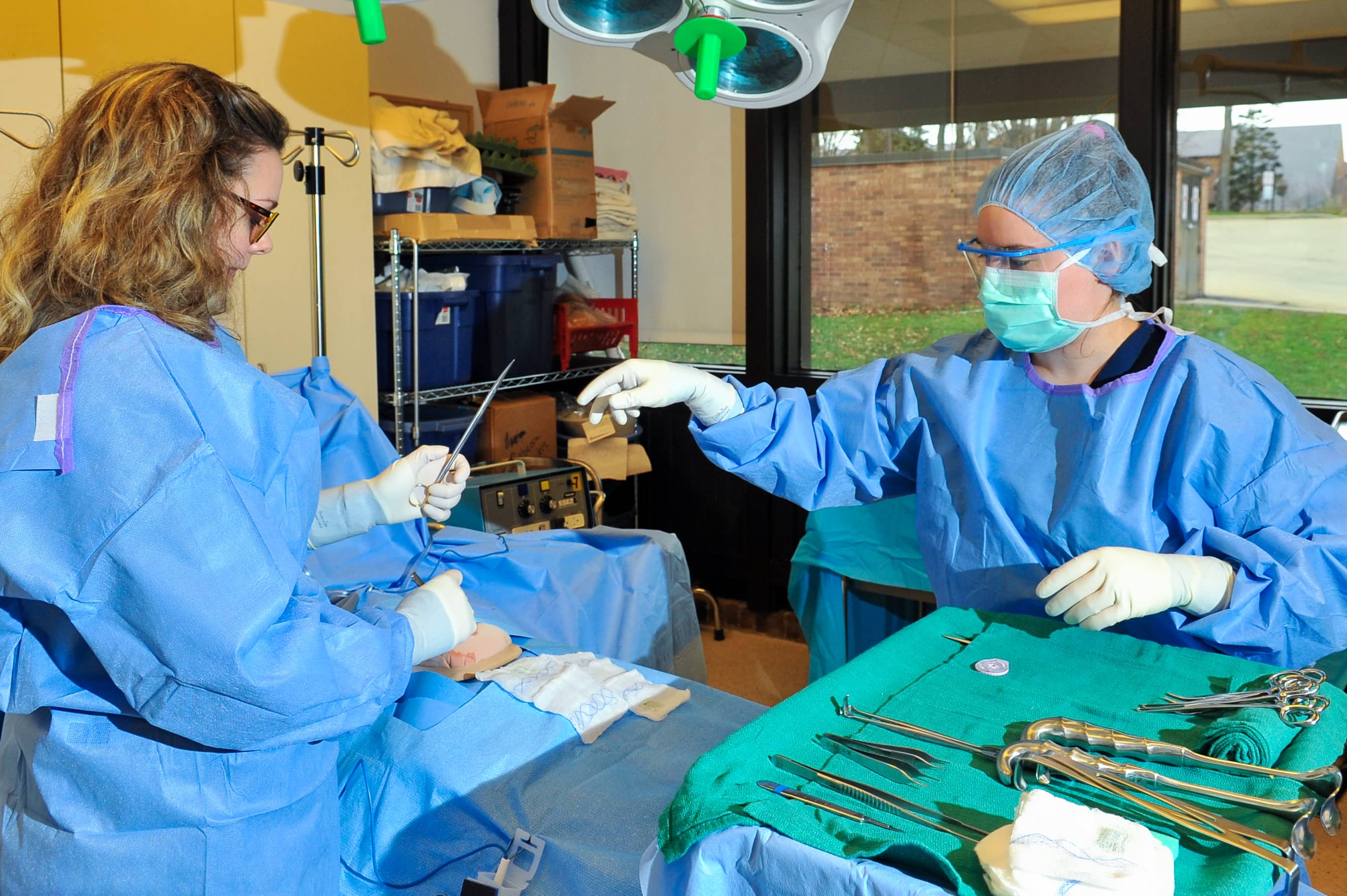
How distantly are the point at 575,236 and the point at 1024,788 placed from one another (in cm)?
284

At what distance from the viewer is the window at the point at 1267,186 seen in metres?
2.83

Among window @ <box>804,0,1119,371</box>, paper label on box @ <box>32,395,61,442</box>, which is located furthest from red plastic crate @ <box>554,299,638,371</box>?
paper label on box @ <box>32,395,61,442</box>

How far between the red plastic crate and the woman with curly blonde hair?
2336mm

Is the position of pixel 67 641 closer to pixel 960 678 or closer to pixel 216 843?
pixel 216 843

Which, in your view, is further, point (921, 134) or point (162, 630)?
point (921, 134)

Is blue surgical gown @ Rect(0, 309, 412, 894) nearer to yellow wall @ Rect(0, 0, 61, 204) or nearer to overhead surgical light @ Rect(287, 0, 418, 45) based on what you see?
overhead surgical light @ Rect(287, 0, 418, 45)

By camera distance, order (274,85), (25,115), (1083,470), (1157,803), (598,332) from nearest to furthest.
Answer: (1157,803), (1083,470), (25,115), (274,85), (598,332)

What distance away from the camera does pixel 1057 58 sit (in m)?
3.21

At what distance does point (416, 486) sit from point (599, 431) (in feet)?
5.88

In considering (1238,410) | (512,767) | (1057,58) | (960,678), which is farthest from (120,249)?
(1057,58)

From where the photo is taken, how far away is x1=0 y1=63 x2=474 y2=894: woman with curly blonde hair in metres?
1.00

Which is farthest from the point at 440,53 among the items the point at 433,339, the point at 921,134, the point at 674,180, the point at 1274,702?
the point at 1274,702

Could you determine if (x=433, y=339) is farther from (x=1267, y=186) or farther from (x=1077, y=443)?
(x=1267, y=186)

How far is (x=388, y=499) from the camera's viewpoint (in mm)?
1684
